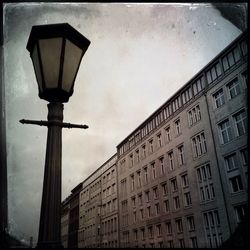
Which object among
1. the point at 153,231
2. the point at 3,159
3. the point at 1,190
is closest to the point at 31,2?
the point at 3,159

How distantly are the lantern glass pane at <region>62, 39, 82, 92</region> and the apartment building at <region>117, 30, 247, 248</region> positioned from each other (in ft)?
55.2

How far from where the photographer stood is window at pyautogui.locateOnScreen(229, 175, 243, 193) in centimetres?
2161

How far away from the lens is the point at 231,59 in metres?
23.8

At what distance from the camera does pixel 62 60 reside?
67.1 inches

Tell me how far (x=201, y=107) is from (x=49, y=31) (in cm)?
2673

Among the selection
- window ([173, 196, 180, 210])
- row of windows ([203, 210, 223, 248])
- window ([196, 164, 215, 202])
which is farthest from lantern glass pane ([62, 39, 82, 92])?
window ([173, 196, 180, 210])

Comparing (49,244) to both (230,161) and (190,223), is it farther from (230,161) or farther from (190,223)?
(190,223)

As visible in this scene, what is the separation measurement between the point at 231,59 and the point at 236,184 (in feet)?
32.6

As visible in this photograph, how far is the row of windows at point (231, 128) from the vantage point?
877 inches

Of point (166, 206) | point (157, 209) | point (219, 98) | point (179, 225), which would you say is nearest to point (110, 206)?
point (157, 209)

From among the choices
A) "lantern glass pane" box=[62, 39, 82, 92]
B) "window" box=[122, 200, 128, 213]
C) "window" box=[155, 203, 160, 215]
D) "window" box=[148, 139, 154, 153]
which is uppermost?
"window" box=[148, 139, 154, 153]

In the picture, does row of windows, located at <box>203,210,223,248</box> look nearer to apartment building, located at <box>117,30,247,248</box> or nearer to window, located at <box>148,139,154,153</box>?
apartment building, located at <box>117,30,247,248</box>

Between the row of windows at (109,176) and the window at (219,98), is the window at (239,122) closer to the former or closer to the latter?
Result: the window at (219,98)

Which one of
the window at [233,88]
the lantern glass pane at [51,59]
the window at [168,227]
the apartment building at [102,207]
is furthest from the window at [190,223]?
the lantern glass pane at [51,59]
